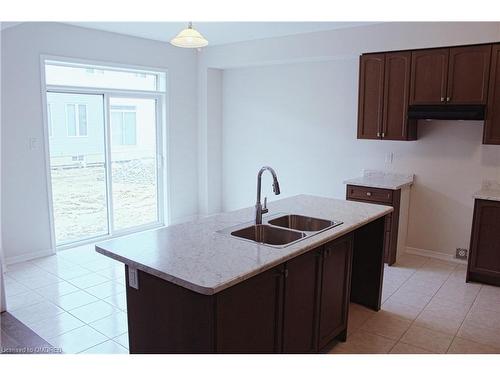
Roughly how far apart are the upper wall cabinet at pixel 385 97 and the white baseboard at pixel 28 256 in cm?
379

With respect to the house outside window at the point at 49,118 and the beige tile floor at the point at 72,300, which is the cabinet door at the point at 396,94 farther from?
the house outside window at the point at 49,118

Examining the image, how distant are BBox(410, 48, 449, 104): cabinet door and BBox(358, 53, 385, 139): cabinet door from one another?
0.34 meters

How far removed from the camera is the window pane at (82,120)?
509cm

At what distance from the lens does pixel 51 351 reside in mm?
2869

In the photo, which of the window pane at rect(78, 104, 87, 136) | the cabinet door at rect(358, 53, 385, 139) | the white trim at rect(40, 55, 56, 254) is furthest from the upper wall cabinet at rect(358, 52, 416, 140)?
the white trim at rect(40, 55, 56, 254)

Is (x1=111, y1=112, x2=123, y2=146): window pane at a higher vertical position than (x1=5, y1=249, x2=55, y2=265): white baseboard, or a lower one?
higher

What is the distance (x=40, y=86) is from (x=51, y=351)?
9.61ft

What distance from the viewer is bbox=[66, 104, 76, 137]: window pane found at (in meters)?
4.97

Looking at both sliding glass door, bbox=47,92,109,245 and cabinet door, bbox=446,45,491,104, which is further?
sliding glass door, bbox=47,92,109,245

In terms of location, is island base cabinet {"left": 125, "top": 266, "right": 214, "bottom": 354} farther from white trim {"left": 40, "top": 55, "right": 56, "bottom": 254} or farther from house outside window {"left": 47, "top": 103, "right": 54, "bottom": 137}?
house outside window {"left": 47, "top": 103, "right": 54, "bottom": 137}

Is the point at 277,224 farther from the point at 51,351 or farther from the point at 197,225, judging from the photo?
the point at 51,351

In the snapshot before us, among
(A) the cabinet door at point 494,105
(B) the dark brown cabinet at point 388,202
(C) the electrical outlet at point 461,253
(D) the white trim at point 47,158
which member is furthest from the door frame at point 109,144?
(A) the cabinet door at point 494,105

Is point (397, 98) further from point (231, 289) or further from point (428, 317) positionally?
point (231, 289)

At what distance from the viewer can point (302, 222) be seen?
120 inches
